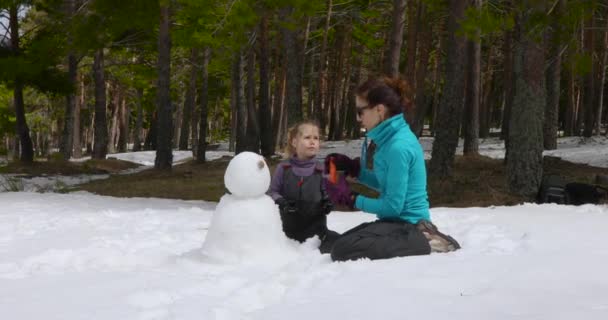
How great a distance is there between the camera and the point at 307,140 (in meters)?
4.49

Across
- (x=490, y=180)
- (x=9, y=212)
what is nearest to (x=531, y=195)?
(x=490, y=180)

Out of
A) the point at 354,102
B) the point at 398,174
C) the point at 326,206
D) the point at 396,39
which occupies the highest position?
the point at 396,39

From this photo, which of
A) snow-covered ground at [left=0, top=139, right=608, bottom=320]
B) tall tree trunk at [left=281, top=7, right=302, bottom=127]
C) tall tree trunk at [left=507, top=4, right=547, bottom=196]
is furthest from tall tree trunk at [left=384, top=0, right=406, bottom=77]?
snow-covered ground at [left=0, top=139, right=608, bottom=320]

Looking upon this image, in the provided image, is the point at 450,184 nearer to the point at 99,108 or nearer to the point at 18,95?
the point at 18,95

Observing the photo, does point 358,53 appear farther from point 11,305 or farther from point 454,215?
point 11,305

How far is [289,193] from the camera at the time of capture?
15.4ft

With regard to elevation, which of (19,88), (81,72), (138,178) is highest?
(81,72)

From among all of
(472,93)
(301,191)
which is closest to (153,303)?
(301,191)

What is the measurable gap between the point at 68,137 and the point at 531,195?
13605mm

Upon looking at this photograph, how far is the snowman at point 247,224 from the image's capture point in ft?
13.4

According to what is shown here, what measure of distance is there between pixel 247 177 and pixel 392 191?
1.11 meters

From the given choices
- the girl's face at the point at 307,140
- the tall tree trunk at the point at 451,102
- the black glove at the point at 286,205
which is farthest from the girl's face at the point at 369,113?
the tall tree trunk at the point at 451,102

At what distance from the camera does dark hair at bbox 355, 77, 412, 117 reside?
13.0 feet

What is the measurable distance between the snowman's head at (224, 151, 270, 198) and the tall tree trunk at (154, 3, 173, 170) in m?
9.86
